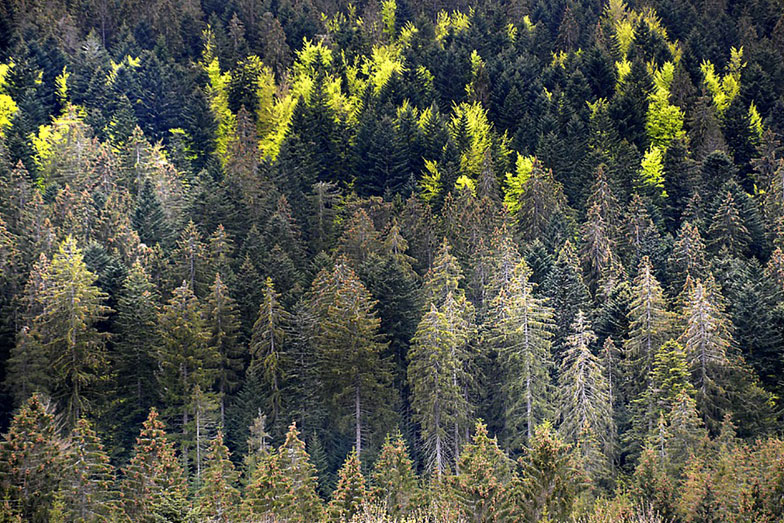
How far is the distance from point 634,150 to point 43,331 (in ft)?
186

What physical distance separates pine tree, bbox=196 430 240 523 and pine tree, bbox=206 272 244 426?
37.0 ft

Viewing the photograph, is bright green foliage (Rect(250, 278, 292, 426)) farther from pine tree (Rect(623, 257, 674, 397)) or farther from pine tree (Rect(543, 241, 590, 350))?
pine tree (Rect(623, 257, 674, 397))

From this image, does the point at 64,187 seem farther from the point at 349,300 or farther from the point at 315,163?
the point at 349,300

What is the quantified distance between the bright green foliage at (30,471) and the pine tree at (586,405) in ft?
86.2

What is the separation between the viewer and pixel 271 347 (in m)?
51.8

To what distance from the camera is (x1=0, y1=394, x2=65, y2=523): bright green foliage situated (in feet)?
101

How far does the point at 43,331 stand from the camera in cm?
4888

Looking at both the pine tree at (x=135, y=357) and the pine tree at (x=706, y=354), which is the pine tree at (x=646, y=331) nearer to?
the pine tree at (x=706, y=354)

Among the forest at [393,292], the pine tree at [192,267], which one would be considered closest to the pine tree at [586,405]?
the forest at [393,292]

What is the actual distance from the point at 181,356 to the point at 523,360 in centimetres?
2106

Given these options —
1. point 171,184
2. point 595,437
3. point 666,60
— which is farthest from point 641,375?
point 666,60

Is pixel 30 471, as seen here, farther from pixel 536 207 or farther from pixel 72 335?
pixel 536 207

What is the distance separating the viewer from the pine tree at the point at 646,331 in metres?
47.4

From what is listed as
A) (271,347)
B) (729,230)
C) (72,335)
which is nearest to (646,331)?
(729,230)
